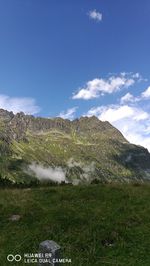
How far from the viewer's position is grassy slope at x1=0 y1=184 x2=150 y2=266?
20859mm

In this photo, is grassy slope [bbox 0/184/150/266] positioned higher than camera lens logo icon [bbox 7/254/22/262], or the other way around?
grassy slope [bbox 0/184/150/266]

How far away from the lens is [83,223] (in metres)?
24.6

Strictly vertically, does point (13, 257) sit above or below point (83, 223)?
below

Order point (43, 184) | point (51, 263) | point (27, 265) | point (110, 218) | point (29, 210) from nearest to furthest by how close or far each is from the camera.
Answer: point (51, 263), point (27, 265), point (110, 218), point (29, 210), point (43, 184)

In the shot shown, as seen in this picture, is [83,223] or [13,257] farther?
[83,223]

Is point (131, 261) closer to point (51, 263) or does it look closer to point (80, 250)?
point (80, 250)

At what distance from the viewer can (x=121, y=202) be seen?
29.0 meters

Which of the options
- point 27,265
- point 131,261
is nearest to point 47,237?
point 27,265

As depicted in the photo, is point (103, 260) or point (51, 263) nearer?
point (51, 263)

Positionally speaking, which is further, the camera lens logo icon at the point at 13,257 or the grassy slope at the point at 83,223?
the grassy slope at the point at 83,223

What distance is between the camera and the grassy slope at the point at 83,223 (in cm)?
2086

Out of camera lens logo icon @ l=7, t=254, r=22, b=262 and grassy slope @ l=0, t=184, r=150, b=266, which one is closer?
camera lens logo icon @ l=7, t=254, r=22, b=262

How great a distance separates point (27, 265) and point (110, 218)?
7971 millimetres

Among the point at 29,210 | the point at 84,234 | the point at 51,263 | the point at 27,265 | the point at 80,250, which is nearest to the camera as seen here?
the point at 51,263
